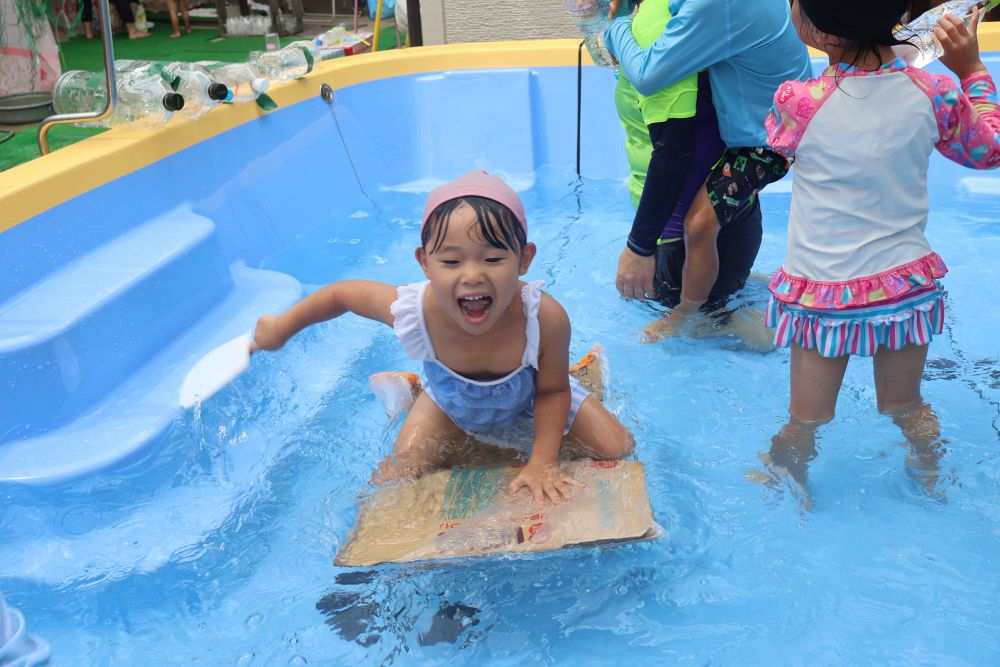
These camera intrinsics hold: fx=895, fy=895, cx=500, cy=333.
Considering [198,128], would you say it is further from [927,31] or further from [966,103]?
[966,103]

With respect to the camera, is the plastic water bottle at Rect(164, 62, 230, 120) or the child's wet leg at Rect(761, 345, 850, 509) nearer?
the child's wet leg at Rect(761, 345, 850, 509)

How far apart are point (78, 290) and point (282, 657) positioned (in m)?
1.31

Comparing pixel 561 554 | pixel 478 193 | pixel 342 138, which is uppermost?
pixel 478 193

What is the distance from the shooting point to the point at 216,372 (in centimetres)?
243

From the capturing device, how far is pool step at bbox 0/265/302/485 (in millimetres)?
2197

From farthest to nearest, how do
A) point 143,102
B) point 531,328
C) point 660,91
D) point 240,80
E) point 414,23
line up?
point 414,23 < point 240,80 < point 143,102 < point 660,91 < point 531,328

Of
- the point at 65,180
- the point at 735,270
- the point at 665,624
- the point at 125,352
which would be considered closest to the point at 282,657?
the point at 665,624

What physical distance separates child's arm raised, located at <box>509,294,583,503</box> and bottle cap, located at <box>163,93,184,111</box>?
1.80m

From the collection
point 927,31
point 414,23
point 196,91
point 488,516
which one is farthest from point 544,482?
point 414,23

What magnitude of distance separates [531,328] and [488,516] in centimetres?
44

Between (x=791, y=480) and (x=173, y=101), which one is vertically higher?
(x=173, y=101)

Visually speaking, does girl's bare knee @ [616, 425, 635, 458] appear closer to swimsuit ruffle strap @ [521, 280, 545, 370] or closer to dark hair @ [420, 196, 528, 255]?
swimsuit ruffle strap @ [521, 280, 545, 370]

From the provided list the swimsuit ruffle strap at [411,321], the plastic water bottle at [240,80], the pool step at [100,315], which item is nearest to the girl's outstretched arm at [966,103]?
the swimsuit ruffle strap at [411,321]

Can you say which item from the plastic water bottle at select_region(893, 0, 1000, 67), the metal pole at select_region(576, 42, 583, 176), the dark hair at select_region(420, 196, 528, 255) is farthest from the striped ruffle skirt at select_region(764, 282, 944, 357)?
the metal pole at select_region(576, 42, 583, 176)
